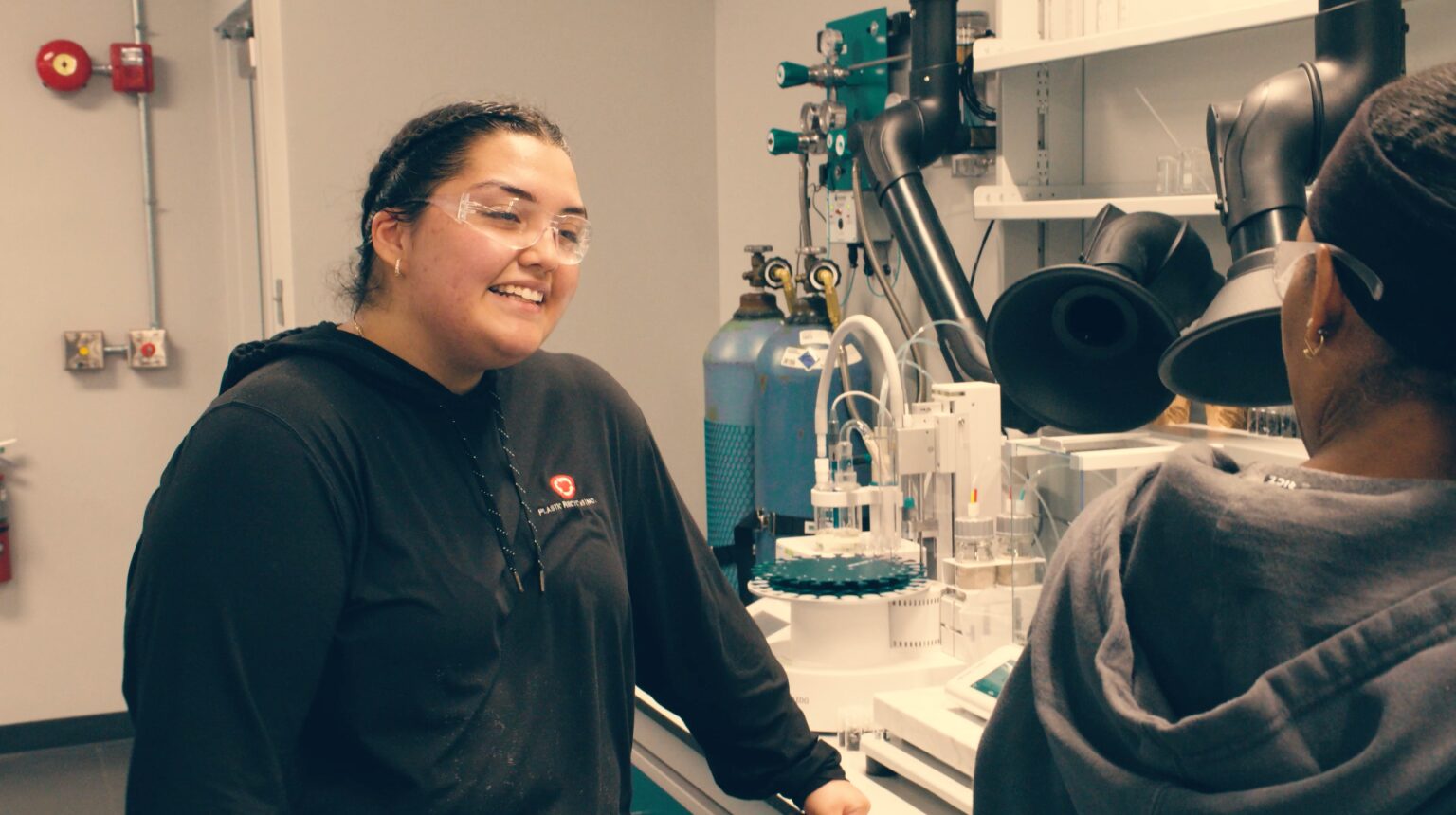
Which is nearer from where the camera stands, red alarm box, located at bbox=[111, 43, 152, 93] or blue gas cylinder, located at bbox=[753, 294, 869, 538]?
blue gas cylinder, located at bbox=[753, 294, 869, 538]

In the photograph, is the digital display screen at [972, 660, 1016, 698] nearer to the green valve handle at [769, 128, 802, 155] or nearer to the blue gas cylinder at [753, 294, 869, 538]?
the blue gas cylinder at [753, 294, 869, 538]

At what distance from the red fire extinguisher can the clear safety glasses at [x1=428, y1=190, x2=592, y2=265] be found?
308 cm

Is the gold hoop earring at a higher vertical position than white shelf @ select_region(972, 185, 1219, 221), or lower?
lower

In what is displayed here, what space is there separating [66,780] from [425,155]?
3125 millimetres

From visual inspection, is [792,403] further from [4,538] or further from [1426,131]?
[4,538]

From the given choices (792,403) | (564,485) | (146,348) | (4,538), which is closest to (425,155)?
(564,485)

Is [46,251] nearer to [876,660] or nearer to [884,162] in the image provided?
[884,162]

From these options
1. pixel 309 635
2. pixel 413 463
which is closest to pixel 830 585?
pixel 413 463

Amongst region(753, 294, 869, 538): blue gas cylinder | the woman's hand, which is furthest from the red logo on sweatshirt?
region(753, 294, 869, 538): blue gas cylinder

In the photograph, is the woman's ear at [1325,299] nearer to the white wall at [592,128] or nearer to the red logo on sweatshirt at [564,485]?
the red logo on sweatshirt at [564,485]

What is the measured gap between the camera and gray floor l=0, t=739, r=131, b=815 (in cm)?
360

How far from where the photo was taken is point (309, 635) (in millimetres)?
1278

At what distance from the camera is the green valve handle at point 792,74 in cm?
288

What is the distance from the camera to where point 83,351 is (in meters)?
3.96
